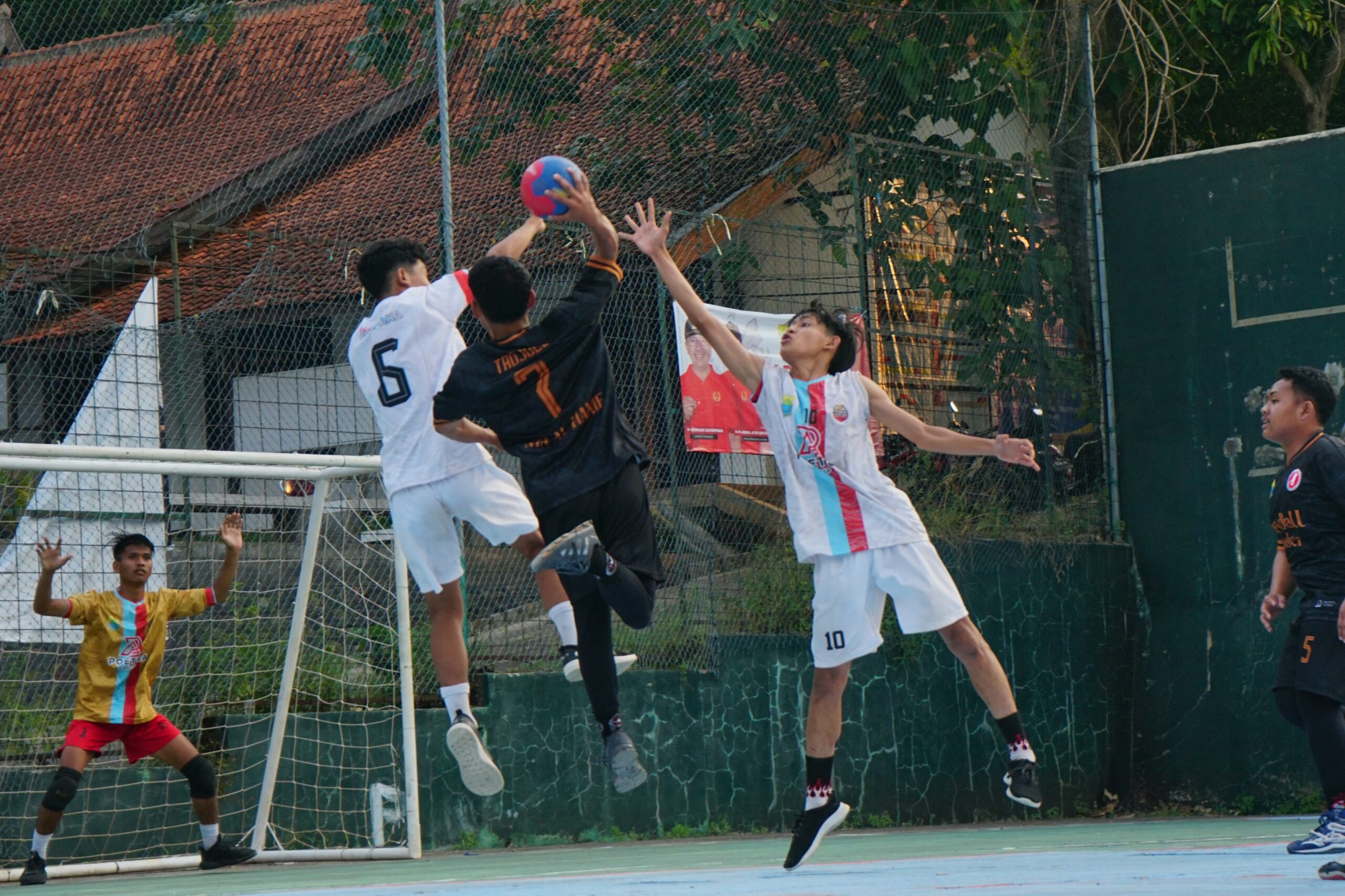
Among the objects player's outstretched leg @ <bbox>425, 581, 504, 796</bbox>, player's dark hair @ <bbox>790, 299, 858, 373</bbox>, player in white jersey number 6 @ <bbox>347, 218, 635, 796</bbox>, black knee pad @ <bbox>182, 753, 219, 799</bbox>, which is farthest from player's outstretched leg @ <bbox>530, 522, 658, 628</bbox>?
black knee pad @ <bbox>182, 753, 219, 799</bbox>

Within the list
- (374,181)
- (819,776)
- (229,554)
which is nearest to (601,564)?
(819,776)

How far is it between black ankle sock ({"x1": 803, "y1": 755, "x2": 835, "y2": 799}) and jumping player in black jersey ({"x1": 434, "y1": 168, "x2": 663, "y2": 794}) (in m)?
0.79

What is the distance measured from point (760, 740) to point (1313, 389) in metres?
5.11

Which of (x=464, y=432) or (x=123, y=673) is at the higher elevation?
(x=464, y=432)

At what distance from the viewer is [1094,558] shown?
44.1 ft

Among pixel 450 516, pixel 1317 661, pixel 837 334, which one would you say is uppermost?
pixel 837 334

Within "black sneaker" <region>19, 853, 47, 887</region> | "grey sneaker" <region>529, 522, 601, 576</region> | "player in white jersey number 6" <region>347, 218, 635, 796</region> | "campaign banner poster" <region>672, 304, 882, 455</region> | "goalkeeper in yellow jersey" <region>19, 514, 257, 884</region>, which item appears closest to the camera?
"grey sneaker" <region>529, 522, 601, 576</region>

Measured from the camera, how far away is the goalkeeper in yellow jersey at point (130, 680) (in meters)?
9.01

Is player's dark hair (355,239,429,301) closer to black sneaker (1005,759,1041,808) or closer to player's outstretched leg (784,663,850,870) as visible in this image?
player's outstretched leg (784,663,850,870)

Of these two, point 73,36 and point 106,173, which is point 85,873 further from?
point 106,173

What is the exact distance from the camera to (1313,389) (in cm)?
738

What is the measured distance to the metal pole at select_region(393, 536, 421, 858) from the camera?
31.5 feet

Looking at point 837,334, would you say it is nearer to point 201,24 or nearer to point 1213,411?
point 201,24

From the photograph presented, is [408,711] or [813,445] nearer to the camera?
[813,445]
